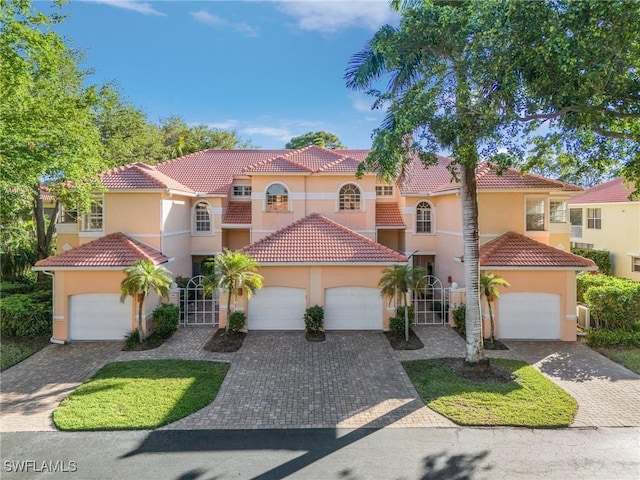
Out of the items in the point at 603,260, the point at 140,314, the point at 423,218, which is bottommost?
the point at 140,314

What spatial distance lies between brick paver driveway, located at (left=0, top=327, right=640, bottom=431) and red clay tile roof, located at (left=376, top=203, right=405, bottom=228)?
8287 mm

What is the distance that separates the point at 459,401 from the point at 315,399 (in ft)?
13.8

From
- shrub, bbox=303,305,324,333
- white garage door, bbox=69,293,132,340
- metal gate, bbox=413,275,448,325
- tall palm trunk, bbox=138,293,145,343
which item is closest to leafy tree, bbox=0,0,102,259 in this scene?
white garage door, bbox=69,293,132,340

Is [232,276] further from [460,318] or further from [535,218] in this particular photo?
[535,218]

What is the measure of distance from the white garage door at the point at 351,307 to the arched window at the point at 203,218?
35.5 feet

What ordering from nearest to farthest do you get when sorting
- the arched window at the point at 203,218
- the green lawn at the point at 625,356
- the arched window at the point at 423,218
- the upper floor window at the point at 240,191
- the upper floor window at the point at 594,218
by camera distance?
1. the green lawn at the point at 625,356
2. the arched window at the point at 423,218
3. the arched window at the point at 203,218
4. the upper floor window at the point at 240,191
5. the upper floor window at the point at 594,218

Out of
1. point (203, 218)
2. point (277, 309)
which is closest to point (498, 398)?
point (277, 309)

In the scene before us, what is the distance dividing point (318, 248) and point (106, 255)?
384 inches

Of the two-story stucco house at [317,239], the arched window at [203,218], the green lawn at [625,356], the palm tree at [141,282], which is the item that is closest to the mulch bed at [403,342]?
the two-story stucco house at [317,239]

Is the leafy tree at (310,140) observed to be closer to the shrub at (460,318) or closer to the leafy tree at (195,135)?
the leafy tree at (195,135)

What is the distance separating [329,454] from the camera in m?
8.40

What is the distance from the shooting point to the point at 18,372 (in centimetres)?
1309

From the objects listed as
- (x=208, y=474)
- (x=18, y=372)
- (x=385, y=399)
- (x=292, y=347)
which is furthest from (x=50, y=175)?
(x=385, y=399)

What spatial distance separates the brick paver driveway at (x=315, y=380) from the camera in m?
9.92
